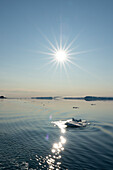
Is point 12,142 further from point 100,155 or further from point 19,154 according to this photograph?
point 100,155

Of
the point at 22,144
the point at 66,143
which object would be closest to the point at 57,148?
the point at 66,143

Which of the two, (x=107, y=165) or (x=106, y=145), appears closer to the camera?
(x=107, y=165)

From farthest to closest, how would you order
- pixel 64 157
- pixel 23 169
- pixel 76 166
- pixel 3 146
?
1. pixel 3 146
2. pixel 64 157
3. pixel 76 166
4. pixel 23 169

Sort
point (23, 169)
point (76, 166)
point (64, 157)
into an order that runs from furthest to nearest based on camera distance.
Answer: point (64, 157), point (76, 166), point (23, 169)

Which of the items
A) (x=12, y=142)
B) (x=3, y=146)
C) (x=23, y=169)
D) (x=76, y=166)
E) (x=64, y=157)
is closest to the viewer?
(x=23, y=169)

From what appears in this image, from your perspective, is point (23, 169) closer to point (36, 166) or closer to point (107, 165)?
point (36, 166)

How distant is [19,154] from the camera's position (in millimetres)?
22234

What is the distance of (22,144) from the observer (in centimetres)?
2727

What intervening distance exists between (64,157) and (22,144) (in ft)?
33.8

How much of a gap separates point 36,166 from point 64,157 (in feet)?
17.2

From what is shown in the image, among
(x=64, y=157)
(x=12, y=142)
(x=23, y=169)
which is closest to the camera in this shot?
(x=23, y=169)

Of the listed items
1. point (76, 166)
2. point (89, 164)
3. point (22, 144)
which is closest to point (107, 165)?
point (89, 164)

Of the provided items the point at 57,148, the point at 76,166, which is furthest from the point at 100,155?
the point at 57,148

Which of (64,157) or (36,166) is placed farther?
(64,157)
